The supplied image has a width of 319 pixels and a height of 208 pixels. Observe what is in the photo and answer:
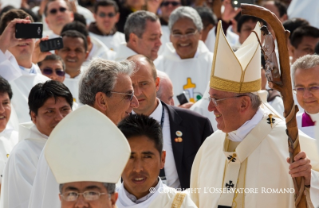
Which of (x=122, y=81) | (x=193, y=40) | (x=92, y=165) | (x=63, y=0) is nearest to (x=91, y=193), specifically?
(x=92, y=165)

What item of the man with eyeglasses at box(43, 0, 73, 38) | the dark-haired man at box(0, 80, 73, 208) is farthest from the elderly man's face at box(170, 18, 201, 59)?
the dark-haired man at box(0, 80, 73, 208)

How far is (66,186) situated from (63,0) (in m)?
7.26

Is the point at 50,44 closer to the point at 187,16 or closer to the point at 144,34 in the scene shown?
the point at 144,34

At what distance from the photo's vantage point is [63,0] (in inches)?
412

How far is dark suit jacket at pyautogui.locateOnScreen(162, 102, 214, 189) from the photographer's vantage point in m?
5.61

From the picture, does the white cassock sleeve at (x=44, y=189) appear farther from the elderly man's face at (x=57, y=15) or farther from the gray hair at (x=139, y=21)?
the elderly man's face at (x=57, y=15)

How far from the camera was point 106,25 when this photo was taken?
10.9m

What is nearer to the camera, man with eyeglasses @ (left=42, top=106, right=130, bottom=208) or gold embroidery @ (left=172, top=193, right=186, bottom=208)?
man with eyeglasses @ (left=42, top=106, right=130, bottom=208)

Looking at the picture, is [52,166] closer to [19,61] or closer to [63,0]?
[19,61]

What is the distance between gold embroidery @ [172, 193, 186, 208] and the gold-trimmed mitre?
1032 millimetres

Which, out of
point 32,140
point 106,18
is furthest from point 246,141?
point 106,18

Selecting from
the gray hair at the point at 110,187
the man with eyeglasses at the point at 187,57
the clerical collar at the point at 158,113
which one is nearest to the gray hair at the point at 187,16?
the man with eyeglasses at the point at 187,57

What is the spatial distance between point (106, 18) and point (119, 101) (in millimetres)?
6113

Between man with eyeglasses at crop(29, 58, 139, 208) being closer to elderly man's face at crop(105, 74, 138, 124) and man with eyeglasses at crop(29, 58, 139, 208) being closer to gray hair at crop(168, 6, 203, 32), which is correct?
elderly man's face at crop(105, 74, 138, 124)
